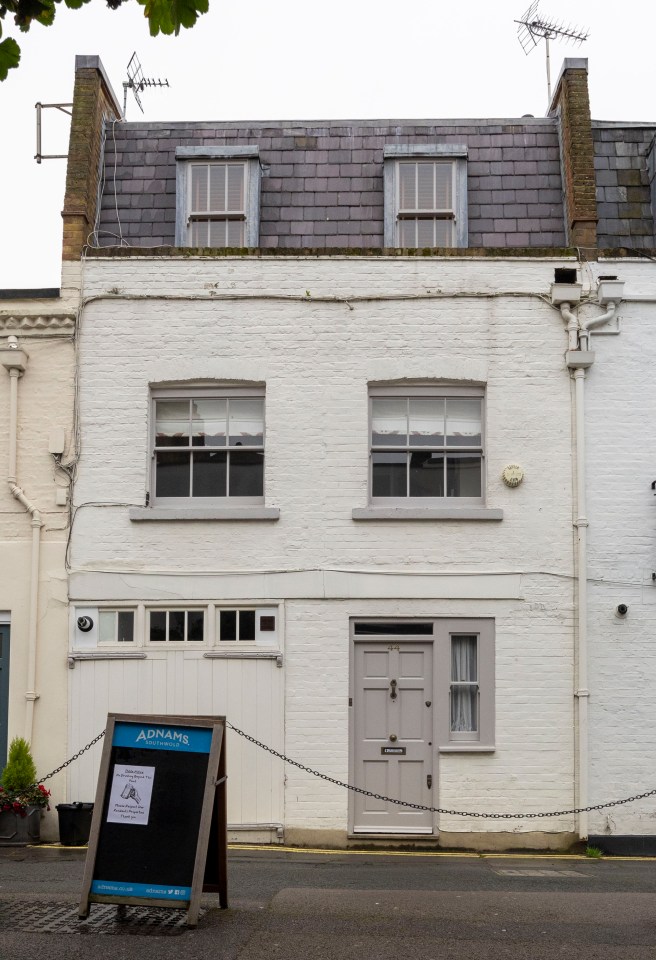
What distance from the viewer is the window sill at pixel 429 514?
45.4 feet

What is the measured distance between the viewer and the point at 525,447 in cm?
1402

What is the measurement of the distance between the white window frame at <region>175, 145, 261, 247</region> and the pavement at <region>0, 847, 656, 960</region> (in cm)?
771

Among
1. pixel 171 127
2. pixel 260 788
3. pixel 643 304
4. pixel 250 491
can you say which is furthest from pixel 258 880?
pixel 171 127

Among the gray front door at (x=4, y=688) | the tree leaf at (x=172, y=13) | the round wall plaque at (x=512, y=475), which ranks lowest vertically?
the gray front door at (x=4, y=688)

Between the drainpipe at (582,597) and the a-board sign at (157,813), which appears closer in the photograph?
the a-board sign at (157,813)

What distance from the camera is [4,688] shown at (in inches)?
551

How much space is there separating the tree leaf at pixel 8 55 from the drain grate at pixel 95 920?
599 cm

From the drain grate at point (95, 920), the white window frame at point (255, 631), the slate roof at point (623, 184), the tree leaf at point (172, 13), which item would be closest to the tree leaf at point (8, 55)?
the tree leaf at point (172, 13)

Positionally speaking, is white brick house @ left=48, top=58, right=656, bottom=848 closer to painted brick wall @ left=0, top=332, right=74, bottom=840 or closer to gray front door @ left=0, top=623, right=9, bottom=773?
painted brick wall @ left=0, top=332, right=74, bottom=840

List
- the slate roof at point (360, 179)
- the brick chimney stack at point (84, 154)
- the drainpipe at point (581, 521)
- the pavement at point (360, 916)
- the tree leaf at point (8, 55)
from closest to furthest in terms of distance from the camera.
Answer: the tree leaf at point (8, 55)
the pavement at point (360, 916)
the drainpipe at point (581, 521)
the brick chimney stack at point (84, 154)
the slate roof at point (360, 179)

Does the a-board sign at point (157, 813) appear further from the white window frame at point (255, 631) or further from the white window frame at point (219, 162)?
the white window frame at point (219, 162)

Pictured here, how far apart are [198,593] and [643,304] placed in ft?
20.8

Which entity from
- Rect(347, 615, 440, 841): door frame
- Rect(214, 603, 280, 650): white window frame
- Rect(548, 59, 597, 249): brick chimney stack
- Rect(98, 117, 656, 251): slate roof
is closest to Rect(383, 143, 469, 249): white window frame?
Rect(98, 117, 656, 251): slate roof

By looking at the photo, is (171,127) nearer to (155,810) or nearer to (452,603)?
(452,603)
